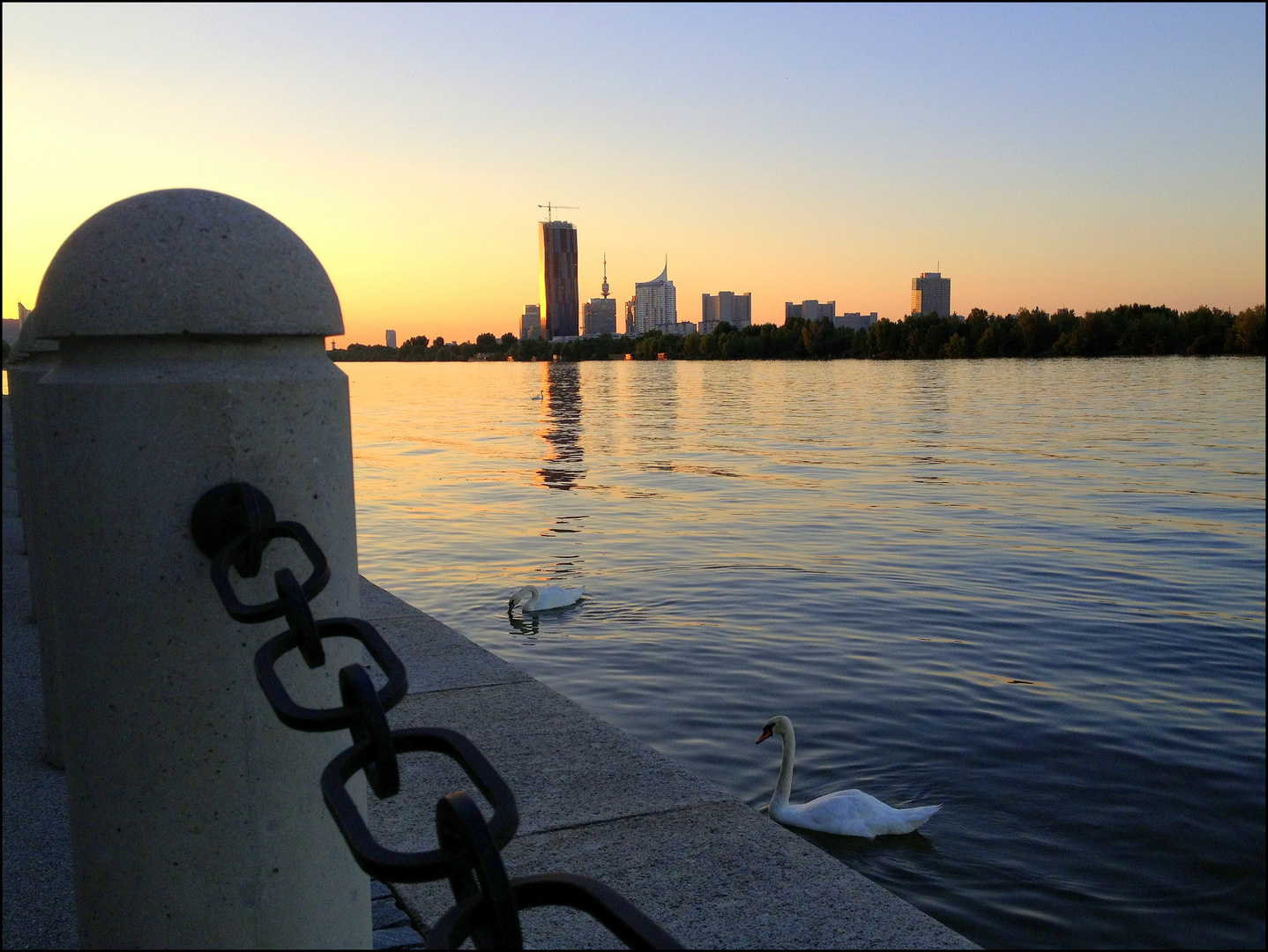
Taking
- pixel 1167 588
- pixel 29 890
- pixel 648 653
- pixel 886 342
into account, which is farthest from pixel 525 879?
pixel 886 342

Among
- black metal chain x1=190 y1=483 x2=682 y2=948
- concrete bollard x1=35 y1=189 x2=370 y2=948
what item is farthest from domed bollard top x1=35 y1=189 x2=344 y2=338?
black metal chain x1=190 y1=483 x2=682 y2=948

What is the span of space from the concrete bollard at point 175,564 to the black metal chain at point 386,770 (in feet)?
0.39

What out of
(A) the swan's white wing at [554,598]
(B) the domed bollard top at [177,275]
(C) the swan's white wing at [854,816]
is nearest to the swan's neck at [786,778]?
(C) the swan's white wing at [854,816]

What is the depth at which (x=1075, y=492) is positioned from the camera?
19609mm

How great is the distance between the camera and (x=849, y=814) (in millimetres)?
6418

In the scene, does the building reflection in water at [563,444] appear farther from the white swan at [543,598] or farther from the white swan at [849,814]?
the white swan at [849,814]

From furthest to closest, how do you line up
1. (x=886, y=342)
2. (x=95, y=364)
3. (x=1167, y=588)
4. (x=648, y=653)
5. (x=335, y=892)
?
1. (x=886, y=342)
2. (x=1167, y=588)
3. (x=648, y=653)
4. (x=335, y=892)
5. (x=95, y=364)

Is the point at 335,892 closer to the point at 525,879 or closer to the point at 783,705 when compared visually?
the point at 525,879

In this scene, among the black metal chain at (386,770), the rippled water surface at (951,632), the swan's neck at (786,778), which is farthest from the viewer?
the swan's neck at (786,778)

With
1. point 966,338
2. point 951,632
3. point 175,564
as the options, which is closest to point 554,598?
point 951,632

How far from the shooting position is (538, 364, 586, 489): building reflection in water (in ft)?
80.7

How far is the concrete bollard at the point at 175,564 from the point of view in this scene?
6.75 feet

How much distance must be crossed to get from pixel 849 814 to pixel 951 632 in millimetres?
4738

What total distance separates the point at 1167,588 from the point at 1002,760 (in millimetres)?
5900
